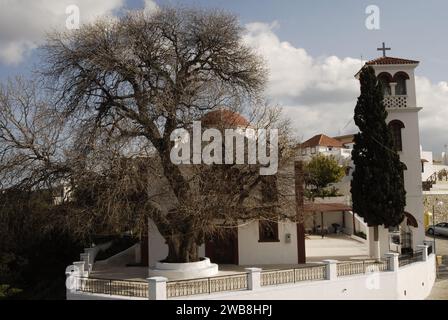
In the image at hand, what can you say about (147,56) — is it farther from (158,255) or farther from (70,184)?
(158,255)

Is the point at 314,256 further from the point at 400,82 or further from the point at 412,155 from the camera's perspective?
the point at 400,82

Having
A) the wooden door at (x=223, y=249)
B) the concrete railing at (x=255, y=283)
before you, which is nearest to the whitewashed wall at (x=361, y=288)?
the concrete railing at (x=255, y=283)

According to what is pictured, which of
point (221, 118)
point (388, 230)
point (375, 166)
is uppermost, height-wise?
point (221, 118)

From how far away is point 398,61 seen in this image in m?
22.2

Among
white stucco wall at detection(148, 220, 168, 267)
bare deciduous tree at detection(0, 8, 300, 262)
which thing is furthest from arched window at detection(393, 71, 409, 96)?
white stucco wall at detection(148, 220, 168, 267)

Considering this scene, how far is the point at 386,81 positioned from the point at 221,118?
9.56 m

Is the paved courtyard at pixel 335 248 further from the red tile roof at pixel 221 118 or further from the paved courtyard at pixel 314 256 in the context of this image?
the red tile roof at pixel 221 118

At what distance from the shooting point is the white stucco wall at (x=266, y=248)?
20375mm

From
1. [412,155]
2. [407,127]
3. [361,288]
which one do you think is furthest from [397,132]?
[361,288]

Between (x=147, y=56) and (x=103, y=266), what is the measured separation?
985cm

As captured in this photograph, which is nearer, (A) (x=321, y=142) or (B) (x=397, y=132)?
(B) (x=397, y=132)

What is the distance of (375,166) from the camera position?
2009 cm
